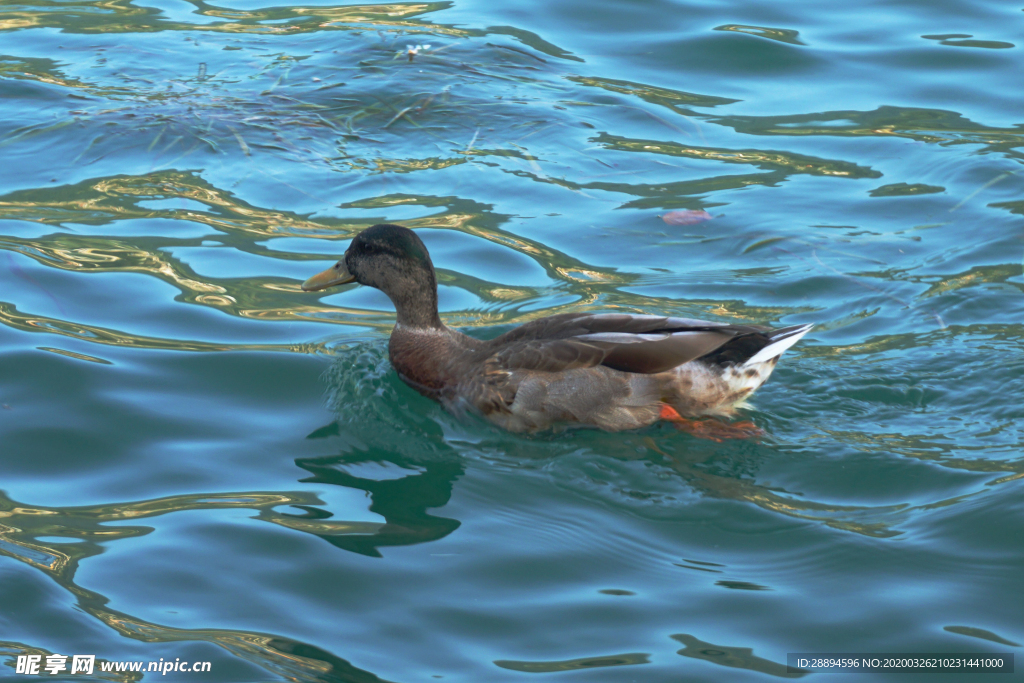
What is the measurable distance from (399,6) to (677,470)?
24.9ft

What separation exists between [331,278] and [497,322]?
43.1 inches

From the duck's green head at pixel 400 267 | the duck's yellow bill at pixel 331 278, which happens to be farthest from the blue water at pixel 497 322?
the duck's green head at pixel 400 267

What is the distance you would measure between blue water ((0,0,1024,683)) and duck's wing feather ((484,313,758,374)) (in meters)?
0.39

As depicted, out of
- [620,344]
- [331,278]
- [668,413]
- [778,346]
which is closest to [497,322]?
[331,278]

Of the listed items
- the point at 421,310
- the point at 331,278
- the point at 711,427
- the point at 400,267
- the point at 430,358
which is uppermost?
the point at 400,267

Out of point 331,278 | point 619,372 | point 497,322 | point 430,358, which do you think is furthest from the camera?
point 497,322

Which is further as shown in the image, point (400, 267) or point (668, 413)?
point (400, 267)

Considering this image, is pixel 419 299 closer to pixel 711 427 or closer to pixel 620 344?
pixel 620 344

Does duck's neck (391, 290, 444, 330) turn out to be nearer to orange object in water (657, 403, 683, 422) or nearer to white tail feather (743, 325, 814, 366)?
orange object in water (657, 403, 683, 422)

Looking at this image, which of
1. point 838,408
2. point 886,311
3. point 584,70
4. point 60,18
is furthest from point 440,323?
point 60,18

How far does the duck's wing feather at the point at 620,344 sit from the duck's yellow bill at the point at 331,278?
114 centimetres

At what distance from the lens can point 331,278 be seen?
6359 millimetres

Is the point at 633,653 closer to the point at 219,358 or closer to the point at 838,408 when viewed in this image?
the point at 838,408

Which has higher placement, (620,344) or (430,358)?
(620,344)
